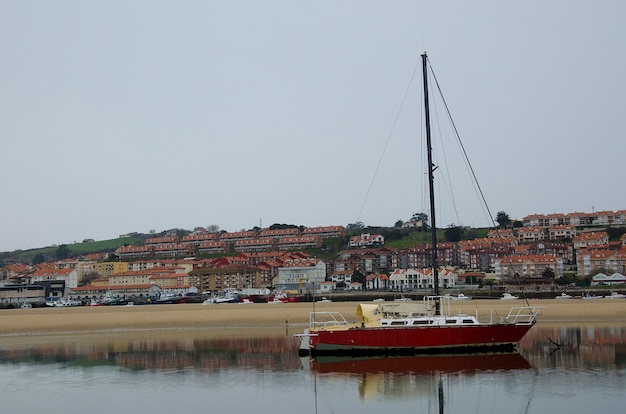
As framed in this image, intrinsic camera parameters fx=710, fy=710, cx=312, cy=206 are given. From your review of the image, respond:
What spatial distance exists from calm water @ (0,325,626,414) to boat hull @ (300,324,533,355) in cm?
122

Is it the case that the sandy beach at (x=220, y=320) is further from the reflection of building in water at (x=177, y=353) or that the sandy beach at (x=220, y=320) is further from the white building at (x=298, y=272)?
the white building at (x=298, y=272)

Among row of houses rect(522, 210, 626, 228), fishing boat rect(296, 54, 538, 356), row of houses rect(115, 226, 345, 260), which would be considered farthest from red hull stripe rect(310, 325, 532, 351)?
row of houses rect(115, 226, 345, 260)

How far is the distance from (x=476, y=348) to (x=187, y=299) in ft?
250

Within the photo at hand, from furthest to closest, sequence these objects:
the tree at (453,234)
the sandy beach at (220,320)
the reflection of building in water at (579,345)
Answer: the tree at (453,234) < the sandy beach at (220,320) < the reflection of building in water at (579,345)

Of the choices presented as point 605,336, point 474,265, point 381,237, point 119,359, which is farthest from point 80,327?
point 381,237

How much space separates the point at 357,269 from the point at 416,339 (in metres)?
111

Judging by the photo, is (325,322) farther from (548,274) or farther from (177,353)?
(548,274)

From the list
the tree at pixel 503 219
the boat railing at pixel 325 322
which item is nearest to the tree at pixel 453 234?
the tree at pixel 503 219

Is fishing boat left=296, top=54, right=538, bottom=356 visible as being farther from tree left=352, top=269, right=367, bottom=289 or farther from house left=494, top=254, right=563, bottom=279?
tree left=352, top=269, right=367, bottom=289

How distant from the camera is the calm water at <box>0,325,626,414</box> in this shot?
73.7 ft

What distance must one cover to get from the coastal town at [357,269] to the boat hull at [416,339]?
6504 cm

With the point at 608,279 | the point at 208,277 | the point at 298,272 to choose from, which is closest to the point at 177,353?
the point at 608,279

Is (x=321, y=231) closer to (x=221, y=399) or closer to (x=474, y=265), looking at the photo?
(x=474, y=265)

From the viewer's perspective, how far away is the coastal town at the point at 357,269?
4582 inches
